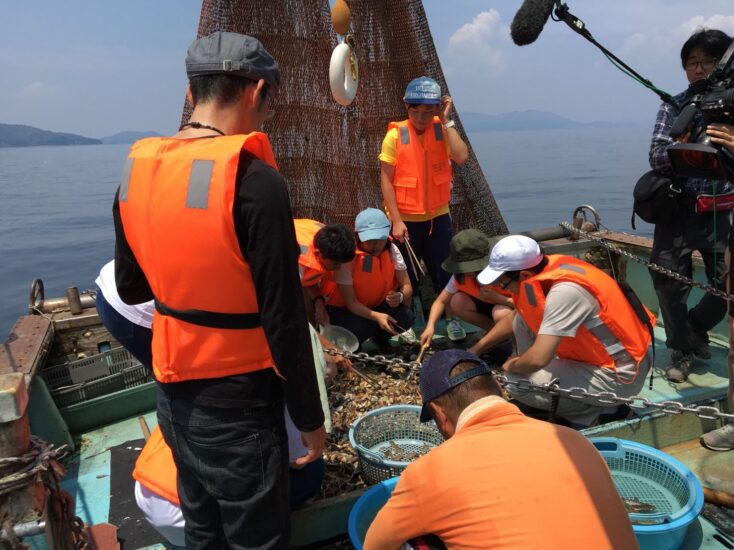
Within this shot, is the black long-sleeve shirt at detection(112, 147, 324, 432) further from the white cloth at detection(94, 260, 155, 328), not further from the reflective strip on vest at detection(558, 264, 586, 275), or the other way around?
the reflective strip on vest at detection(558, 264, 586, 275)

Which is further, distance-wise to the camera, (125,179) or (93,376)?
(93,376)

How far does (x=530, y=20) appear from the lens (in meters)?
2.17

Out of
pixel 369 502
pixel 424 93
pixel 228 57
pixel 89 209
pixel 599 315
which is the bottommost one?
pixel 89 209

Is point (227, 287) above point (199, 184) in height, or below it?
below

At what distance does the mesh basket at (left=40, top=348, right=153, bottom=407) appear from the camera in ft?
12.4

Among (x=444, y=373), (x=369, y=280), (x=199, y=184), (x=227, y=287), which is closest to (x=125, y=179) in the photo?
(x=199, y=184)

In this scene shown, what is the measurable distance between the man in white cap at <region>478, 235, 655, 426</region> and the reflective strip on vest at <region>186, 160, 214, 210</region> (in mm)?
1941

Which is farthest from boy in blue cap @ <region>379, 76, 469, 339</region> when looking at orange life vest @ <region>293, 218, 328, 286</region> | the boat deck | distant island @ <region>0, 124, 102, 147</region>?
distant island @ <region>0, 124, 102, 147</region>

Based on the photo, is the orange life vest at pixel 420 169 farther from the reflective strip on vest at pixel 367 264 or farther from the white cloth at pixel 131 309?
Answer: the white cloth at pixel 131 309

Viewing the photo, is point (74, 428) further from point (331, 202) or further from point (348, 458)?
point (331, 202)

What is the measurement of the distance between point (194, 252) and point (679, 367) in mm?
3753

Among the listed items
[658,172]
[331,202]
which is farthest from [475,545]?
[331,202]

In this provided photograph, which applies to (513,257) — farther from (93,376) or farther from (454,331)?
(93,376)

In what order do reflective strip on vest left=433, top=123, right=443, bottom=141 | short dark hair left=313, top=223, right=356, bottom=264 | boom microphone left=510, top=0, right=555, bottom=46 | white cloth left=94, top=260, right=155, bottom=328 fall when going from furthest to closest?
1. reflective strip on vest left=433, top=123, right=443, bottom=141
2. short dark hair left=313, top=223, right=356, bottom=264
3. white cloth left=94, top=260, right=155, bottom=328
4. boom microphone left=510, top=0, right=555, bottom=46
